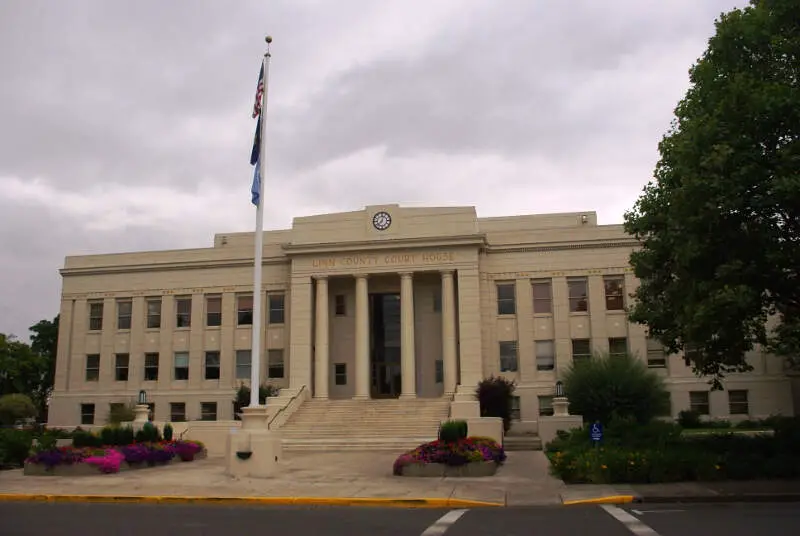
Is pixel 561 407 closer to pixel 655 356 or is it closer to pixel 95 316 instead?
pixel 655 356

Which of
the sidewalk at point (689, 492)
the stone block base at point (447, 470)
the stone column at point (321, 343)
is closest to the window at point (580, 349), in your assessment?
the stone column at point (321, 343)

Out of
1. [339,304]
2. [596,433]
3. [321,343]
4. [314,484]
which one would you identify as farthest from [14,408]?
[596,433]

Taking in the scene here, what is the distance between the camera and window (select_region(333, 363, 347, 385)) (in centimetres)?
4456

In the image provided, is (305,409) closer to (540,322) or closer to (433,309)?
(433,309)

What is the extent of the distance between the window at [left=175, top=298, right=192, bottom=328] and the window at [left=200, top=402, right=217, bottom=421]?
5.35 metres

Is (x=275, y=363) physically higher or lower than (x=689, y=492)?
higher

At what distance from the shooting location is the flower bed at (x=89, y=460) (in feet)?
71.6

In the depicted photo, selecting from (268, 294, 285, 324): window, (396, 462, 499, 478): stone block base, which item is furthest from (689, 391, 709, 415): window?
(268, 294, 285, 324): window

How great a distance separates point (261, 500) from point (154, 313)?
113ft

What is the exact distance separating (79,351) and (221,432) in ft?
68.3

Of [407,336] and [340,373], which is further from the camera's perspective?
[340,373]

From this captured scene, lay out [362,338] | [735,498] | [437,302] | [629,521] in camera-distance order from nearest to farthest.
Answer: [629,521] < [735,498] < [362,338] < [437,302]

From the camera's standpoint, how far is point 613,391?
104 ft

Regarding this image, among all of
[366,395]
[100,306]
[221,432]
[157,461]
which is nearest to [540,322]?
[366,395]
